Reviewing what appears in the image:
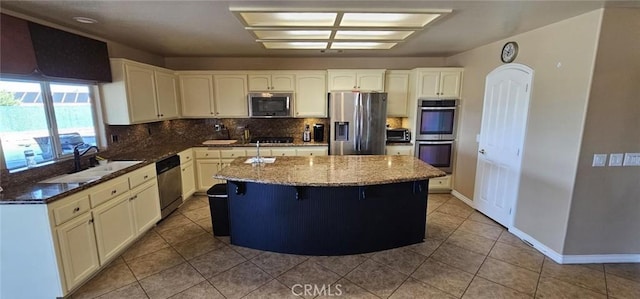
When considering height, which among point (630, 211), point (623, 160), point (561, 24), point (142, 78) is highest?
point (561, 24)

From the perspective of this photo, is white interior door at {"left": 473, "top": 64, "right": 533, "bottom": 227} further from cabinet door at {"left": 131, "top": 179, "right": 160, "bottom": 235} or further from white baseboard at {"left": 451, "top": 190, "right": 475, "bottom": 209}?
cabinet door at {"left": 131, "top": 179, "right": 160, "bottom": 235}

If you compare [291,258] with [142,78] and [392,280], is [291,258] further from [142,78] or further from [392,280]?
[142,78]

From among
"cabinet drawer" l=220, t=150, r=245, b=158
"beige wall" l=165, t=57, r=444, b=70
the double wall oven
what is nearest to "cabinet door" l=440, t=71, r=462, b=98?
the double wall oven

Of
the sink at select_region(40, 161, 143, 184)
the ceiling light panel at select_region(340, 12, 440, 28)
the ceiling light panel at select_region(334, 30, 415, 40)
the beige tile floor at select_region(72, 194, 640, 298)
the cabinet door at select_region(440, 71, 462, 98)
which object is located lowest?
the beige tile floor at select_region(72, 194, 640, 298)

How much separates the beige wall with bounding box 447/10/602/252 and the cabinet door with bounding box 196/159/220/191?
176 inches

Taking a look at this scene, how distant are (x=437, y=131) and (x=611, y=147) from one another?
2.27 m

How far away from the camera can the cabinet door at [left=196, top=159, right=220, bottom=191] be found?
188 inches

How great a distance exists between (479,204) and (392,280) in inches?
93.7

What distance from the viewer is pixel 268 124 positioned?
17.6 ft

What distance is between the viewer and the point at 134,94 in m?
3.71

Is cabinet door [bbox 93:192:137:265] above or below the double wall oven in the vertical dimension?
below

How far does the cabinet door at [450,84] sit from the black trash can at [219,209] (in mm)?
3770

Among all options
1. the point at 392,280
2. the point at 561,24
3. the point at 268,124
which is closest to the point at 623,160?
the point at 561,24

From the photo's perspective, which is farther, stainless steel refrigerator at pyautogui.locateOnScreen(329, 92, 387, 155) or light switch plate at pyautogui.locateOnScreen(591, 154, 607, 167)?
stainless steel refrigerator at pyautogui.locateOnScreen(329, 92, 387, 155)
